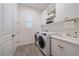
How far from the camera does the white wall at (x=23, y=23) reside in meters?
5.42

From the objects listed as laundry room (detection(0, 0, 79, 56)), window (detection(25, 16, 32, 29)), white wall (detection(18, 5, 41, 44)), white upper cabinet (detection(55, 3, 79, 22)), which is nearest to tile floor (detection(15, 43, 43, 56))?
laundry room (detection(0, 0, 79, 56))

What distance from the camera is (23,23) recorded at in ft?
18.2

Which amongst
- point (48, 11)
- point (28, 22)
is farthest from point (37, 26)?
point (48, 11)

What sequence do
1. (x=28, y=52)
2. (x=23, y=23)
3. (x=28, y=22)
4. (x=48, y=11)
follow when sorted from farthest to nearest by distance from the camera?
(x=28, y=22) → (x=23, y=23) → (x=48, y=11) → (x=28, y=52)

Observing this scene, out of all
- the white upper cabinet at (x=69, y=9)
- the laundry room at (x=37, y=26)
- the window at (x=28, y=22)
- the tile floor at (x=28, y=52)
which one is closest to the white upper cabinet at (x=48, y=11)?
the laundry room at (x=37, y=26)

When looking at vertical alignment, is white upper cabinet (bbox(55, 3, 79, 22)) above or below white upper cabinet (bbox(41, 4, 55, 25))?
below

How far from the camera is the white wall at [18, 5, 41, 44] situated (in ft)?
17.8

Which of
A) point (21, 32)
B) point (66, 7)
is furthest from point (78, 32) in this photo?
point (21, 32)

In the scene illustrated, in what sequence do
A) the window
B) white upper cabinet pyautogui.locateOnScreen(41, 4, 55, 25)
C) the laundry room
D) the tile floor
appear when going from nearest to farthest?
the laundry room
the tile floor
white upper cabinet pyautogui.locateOnScreen(41, 4, 55, 25)
the window

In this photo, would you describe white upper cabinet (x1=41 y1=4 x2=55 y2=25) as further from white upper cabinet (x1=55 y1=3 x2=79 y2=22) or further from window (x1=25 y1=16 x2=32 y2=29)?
window (x1=25 y1=16 x2=32 y2=29)

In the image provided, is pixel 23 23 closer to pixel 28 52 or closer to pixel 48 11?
pixel 48 11

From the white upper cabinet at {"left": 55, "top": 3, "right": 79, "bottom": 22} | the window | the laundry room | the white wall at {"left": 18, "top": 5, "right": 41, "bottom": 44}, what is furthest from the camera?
the window

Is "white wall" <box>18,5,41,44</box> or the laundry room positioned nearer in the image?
the laundry room

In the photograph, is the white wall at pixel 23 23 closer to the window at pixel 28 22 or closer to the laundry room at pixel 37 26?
the laundry room at pixel 37 26
